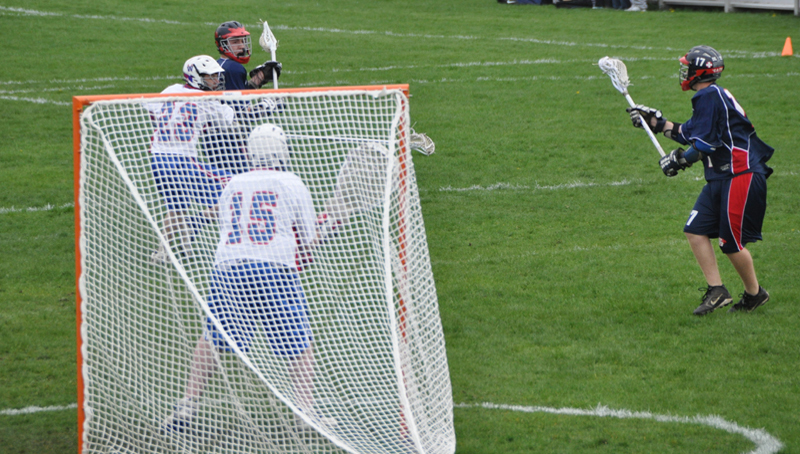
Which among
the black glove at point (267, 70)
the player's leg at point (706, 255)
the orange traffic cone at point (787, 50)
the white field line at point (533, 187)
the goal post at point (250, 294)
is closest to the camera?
→ the goal post at point (250, 294)

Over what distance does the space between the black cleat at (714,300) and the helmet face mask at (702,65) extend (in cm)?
152

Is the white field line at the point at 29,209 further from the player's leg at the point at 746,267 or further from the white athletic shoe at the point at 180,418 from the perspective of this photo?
the player's leg at the point at 746,267

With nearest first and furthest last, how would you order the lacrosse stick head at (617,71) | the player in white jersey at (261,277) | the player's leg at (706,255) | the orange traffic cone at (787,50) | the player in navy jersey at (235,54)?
the player in white jersey at (261,277) < the player's leg at (706,255) < the lacrosse stick head at (617,71) < the player in navy jersey at (235,54) < the orange traffic cone at (787,50)

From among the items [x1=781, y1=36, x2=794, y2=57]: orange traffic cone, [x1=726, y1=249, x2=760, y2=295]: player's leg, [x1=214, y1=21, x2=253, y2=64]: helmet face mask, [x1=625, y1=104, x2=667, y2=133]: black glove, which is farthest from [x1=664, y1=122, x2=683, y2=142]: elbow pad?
[x1=781, y1=36, x2=794, y2=57]: orange traffic cone

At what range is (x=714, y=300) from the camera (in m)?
6.39

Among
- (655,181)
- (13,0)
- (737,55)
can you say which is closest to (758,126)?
(655,181)

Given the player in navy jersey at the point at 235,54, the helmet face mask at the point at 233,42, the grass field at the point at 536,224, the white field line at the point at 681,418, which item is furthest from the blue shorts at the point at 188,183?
the helmet face mask at the point at 233,42

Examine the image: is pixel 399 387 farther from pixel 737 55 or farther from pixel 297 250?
pixel 737 55

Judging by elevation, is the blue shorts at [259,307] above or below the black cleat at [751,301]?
above

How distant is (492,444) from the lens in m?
4.66

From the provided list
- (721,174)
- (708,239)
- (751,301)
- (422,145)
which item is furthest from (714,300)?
(422,145)

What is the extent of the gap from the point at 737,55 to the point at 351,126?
46.2 feet

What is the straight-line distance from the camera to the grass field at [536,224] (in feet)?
16.6

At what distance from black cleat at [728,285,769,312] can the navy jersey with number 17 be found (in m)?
0.90
